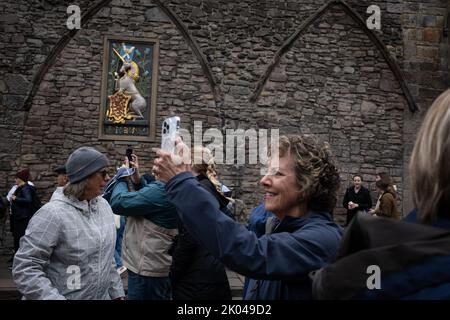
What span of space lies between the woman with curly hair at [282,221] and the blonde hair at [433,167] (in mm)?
532

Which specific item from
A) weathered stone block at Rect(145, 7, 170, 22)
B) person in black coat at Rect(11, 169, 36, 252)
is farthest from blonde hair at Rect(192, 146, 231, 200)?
weathered stone block at Rect(145, 7, 170, 22)

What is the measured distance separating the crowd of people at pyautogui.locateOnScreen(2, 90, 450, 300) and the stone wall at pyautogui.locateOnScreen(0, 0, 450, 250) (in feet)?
20.3

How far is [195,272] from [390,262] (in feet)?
6.94

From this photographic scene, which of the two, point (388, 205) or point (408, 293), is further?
point (388, 205)

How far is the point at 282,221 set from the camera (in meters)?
1.67

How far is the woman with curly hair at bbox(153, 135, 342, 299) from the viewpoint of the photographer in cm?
139

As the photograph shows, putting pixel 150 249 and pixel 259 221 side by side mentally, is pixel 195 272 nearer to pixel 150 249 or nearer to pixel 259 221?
pixel 150 249

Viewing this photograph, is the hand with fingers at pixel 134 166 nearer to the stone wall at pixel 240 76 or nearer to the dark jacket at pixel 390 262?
the dark jacket at pixel 390 262

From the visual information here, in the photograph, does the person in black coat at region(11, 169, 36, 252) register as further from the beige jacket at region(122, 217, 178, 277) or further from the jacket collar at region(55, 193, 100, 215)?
the jacket collar at region(55, 193, 100, 215)

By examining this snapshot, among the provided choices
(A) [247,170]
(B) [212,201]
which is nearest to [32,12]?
(A) [247,170]

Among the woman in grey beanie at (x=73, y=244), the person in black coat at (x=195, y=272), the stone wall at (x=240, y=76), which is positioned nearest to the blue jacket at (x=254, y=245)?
the woman in grey beanie at (x=73, y=244)

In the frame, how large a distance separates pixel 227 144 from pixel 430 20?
5.51 metres

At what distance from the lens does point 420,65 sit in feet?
34.6

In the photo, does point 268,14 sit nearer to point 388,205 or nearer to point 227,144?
point 227,144
